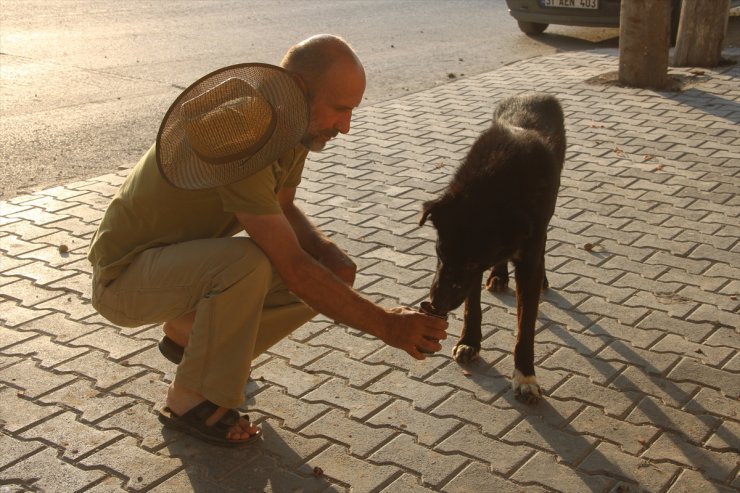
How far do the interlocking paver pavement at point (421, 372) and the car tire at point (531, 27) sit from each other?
7089mm

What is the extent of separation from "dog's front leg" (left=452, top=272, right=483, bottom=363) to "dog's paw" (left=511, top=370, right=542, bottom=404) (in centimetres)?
35

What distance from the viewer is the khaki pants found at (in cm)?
383

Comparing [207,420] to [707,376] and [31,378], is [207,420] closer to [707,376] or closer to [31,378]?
[31,378]

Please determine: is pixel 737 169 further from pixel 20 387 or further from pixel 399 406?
pixel 20 387

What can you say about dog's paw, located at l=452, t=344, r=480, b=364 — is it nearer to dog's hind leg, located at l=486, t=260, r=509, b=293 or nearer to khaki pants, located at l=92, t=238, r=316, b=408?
dog's hind leg, located at l=486, t=260, r=509, b=293

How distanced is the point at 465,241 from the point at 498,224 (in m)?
0.16

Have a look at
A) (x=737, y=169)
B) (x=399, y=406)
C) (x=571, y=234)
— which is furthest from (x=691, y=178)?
(x=399, y=406)

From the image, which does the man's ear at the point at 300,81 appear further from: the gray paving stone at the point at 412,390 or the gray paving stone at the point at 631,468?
the gray paving stone at the point at 631,468

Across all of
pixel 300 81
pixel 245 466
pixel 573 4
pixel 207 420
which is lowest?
pixel 573 4

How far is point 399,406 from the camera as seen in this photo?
4.41m

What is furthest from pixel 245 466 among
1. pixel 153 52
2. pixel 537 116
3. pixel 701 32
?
pixel 153 52

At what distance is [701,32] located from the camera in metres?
11.4

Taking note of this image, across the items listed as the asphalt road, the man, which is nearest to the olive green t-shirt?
the man

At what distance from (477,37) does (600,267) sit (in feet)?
29.6
